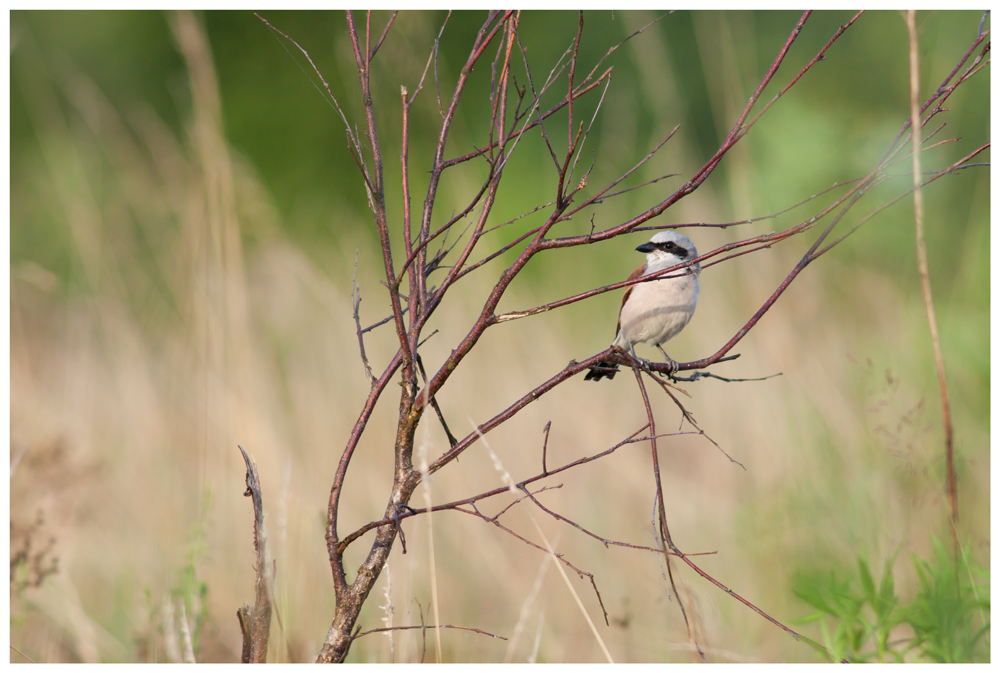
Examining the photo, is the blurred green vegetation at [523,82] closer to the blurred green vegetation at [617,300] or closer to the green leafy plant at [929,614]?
the blurred green vegetation at [617,300]

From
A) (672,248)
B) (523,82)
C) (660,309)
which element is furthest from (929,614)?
(523,82)

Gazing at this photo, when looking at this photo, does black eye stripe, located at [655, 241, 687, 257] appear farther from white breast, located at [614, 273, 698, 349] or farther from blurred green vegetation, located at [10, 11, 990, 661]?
blurred green vegetation, located at [10, 11, 990, 661]

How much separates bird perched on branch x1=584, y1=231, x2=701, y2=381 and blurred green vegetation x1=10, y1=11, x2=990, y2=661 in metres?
0.66

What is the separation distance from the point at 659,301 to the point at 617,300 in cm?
209

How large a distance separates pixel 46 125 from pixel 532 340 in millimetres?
5555

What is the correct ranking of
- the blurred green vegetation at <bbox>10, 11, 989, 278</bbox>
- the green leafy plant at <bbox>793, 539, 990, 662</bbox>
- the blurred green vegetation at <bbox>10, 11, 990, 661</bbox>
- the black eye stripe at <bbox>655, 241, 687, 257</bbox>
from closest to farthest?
the green leafy plant at <bbox>793, 539, 990, 662</bbox> < the blurred green vegetation at <bbox>10, 11, 990, 661</bbox> < the black eye stripe at <bbox>655, 241, 687, 257</bbox> < the blurred green vegetation at <bbox>10, 11, 989, 278</bbox>

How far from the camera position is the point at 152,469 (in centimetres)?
347

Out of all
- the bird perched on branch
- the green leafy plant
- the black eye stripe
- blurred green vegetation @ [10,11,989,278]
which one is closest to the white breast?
the bird perched on branch

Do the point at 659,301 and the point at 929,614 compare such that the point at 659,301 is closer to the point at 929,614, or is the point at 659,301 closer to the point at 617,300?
the point at 929,614

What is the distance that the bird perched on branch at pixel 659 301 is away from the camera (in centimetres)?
269

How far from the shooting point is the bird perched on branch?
106 inches

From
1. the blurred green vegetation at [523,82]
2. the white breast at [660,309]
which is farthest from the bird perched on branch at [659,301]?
the blurred green vegetation at [523,82]
